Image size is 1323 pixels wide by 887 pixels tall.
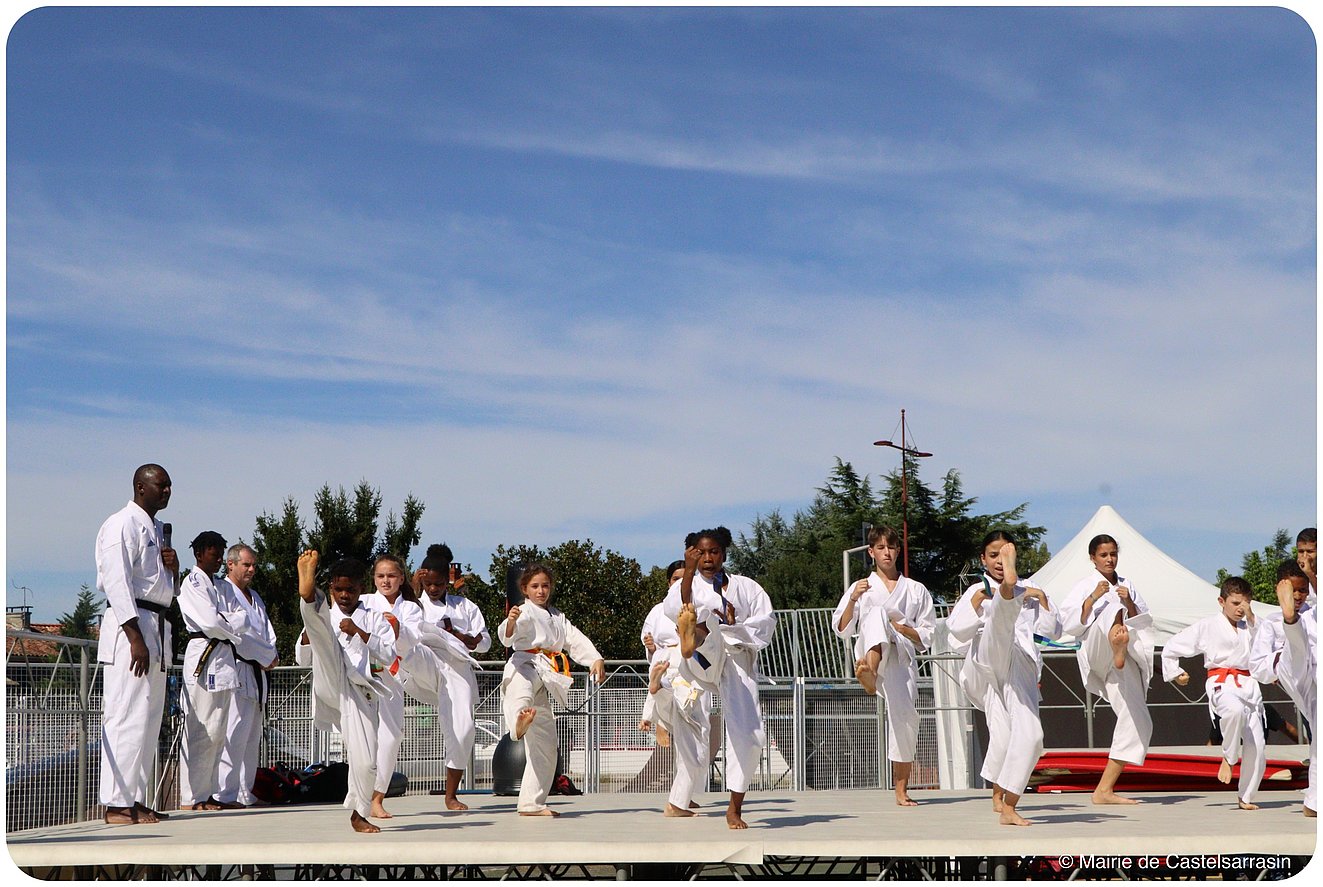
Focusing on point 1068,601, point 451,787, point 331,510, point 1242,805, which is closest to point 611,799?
point 451,787

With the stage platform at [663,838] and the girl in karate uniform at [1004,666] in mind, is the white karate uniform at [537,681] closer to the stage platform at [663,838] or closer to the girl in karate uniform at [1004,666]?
the stage platform at [663,838]

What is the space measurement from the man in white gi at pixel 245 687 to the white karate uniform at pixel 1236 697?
21.1 feet

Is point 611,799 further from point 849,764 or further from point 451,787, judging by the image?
point 849,764

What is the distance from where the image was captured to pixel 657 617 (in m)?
8.39

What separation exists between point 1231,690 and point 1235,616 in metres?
0.47

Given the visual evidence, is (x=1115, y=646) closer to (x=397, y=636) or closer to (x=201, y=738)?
(x=397, y=636)

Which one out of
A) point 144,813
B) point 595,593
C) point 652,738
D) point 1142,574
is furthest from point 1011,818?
point 595,593

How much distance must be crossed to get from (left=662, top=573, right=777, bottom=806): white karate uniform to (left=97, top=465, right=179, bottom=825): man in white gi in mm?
3188

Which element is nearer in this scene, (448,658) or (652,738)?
(448,658)

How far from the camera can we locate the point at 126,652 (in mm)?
7895

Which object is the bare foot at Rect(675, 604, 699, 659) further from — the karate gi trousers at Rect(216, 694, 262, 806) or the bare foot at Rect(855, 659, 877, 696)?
the karate gi trousers at Rect(216, 694, 262, 806)

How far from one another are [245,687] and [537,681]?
240 centimetres

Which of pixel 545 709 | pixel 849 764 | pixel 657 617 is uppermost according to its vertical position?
pixel 657 617

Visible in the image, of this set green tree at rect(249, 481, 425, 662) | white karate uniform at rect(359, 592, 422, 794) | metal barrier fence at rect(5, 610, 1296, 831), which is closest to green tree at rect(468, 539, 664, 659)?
green tree at rect(249, 481, 425, 662)
